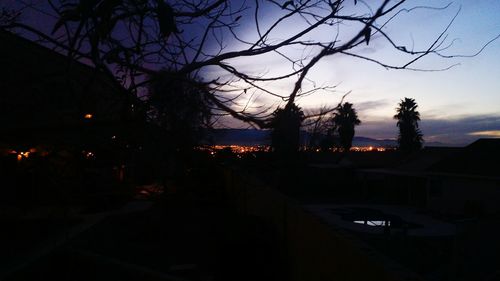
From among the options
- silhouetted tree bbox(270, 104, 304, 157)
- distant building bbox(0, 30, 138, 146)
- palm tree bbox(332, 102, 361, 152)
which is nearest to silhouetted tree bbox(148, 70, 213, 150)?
distant building bbox(0, 30, 138, 146)

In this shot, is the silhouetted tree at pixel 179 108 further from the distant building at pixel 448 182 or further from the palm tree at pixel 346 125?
the palm tree at pixel 346 125

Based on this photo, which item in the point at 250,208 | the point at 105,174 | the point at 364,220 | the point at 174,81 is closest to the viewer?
the point at 174,81

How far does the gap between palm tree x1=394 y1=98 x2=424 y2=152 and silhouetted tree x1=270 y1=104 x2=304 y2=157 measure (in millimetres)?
61118

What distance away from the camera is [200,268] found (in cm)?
870

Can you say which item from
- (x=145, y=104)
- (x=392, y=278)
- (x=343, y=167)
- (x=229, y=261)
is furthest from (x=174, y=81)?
(x=343, y=167)

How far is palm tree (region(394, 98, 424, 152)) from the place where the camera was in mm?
61719

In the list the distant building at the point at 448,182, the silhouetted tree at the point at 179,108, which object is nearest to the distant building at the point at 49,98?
the silhouetted tree at the point at 179,108

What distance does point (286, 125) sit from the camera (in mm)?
3607

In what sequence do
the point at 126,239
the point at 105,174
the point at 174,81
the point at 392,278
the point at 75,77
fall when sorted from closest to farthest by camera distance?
the point at 392,278 < the point at 174,81 < the point at 75,77 < the point at 105,174 < the point at 126,239

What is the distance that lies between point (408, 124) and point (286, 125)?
6256cm

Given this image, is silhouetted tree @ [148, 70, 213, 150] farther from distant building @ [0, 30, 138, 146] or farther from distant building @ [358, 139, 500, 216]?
distant building @ [358, 139, 500, 216]

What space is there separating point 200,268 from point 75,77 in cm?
520

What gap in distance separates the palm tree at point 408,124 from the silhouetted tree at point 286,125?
61118 mm

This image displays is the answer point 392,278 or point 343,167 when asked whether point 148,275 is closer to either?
point 392,278
